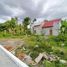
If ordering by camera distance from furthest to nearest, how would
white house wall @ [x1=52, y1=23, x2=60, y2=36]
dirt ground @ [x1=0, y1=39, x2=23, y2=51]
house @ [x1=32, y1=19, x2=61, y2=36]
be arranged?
house @ [x1=32, y1=19, x2=61, y2=36] < white house wall @ [x1=52, y1=23, x2=60, y2=36] < dirt ground @ [x1=0, y1=39, x2=23, y2=51]

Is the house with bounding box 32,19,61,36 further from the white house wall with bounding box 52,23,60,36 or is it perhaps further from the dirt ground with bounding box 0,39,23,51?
the dirt ground with bounding box 0,39,23,51

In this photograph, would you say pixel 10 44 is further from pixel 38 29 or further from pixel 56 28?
pixel 38 29

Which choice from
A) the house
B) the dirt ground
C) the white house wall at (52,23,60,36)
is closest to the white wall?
the house

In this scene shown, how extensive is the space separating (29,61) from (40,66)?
93cm

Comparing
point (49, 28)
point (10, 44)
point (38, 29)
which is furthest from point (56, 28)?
point (10, 44)

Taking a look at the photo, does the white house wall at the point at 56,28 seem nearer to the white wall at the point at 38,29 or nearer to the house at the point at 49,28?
the house at the point at 49,28

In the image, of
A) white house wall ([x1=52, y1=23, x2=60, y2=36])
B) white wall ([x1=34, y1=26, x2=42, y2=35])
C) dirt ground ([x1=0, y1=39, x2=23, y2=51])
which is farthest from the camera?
white wall ([x1=34, y1=26, x2=42, y2=35])

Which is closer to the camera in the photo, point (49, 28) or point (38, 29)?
point (49, 28)

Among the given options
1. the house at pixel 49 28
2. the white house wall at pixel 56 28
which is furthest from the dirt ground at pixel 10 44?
the house at pixel 49 28

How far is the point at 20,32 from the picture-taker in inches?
1793

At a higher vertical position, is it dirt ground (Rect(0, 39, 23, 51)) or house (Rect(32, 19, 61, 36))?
house (Rect(32, 19, 61, 36))

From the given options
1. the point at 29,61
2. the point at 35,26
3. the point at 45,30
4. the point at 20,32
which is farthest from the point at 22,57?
the point at 35,26

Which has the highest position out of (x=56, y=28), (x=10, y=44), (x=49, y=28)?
(x=49, y=28)

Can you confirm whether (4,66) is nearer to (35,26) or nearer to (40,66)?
(40,66)
